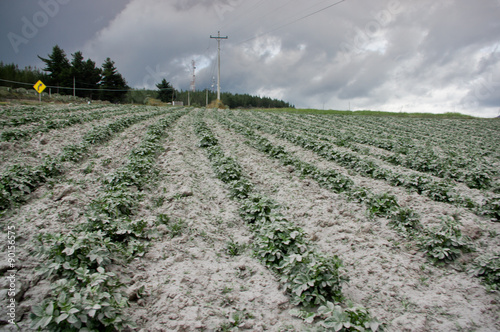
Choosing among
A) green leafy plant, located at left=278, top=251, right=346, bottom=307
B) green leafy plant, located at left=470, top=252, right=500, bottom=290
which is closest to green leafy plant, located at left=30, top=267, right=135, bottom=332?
green leafy plant, located at left=278, top=251, right=346, bottom=307

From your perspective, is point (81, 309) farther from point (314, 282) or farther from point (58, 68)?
point (58, 68)

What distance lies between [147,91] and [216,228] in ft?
369

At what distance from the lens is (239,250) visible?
5.13 meters

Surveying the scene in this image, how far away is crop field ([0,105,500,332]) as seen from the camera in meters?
3.44

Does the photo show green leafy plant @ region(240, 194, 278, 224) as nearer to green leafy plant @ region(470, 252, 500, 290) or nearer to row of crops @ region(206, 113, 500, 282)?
row of crops @ region(206, 113, 500, 282)

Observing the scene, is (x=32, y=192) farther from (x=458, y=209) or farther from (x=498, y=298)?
(x=458, y=209)

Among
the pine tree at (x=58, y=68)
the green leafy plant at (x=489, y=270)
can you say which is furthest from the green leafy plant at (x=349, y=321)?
the pine tree at (x=58, y=68)

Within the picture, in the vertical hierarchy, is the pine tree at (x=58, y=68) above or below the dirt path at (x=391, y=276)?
above

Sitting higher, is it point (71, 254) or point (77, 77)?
point (77, 77)

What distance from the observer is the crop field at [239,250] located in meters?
3.44

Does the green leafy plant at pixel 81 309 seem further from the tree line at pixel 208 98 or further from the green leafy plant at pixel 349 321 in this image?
the tree line at pixel 208 98

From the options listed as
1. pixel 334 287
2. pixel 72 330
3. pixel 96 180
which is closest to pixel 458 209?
pixel 334 287

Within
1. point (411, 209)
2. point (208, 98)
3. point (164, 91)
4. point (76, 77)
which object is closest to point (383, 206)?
point (411, 209)

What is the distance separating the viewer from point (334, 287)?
12.3 ft
